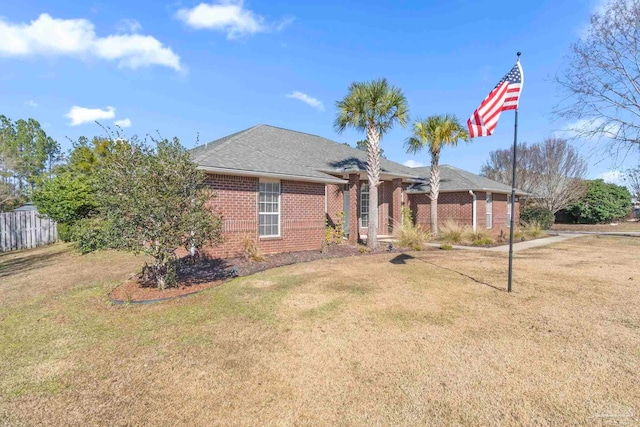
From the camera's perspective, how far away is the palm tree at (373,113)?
41.2ft

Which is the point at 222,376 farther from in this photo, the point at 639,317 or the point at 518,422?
the point at 639,317

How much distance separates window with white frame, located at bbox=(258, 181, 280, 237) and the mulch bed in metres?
0.99

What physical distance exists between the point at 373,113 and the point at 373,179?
8.87ft

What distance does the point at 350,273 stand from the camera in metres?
8.39

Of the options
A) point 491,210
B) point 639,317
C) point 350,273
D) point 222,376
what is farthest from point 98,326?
point 491,210

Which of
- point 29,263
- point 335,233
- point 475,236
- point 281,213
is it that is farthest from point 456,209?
point 29,263

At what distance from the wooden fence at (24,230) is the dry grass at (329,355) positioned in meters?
12.3

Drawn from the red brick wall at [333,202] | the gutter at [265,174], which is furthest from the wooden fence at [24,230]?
the red brick wall at [333,202]

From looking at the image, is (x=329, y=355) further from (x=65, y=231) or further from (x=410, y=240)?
(x=65, y=231)

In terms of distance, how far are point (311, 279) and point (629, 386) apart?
5.60 metres

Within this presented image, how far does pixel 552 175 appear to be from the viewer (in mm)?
29312

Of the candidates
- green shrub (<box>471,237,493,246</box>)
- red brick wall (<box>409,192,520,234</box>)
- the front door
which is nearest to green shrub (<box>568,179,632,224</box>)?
red brick wall (<box>409,192,520,234</box>)

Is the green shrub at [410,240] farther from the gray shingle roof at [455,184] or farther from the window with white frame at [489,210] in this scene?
the window with white frame at [489,210]

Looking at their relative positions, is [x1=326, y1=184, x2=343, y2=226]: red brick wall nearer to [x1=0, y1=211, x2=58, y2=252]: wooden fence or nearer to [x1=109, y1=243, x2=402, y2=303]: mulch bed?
[x1=109, y1=243, x2=402, y2=303]: mulch bed
